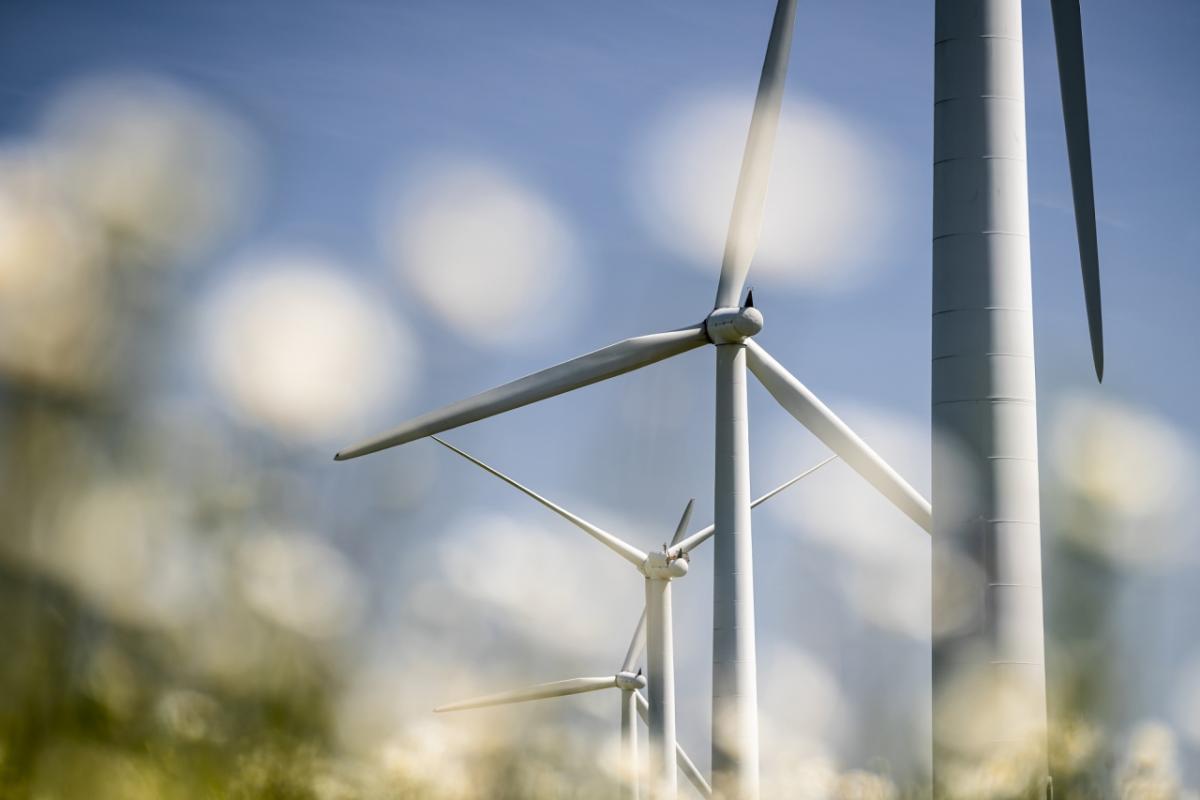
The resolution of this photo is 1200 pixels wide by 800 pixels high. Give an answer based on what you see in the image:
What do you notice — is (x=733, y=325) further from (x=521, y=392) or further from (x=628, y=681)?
(x=628, y=681)

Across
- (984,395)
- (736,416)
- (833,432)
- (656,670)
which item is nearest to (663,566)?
(656,670)

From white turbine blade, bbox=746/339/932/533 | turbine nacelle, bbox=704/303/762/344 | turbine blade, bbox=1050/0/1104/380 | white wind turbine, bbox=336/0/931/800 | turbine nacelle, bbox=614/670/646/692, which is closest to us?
turbine blade, bbox=1050/0/1104/380

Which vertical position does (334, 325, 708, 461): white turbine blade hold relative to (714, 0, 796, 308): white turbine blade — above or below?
below

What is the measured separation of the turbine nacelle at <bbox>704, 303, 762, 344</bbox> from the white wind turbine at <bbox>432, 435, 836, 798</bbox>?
25.8 feet

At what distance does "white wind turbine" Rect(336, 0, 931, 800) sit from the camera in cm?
4372

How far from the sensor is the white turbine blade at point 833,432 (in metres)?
41.8

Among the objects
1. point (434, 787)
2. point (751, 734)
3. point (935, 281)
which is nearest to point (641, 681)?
point (751, 734)

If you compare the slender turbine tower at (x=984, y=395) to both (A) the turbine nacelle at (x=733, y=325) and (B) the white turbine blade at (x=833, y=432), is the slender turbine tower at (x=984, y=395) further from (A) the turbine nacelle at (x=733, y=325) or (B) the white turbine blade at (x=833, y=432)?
(A) the turbine nacelle at (x=733, y=325)

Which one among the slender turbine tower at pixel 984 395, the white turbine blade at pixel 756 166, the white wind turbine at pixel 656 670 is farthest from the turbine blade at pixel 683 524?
the slender turbine tower at pixel 984 395

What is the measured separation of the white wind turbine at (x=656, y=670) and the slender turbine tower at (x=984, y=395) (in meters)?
31.4

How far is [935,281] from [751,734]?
27136 millimetres

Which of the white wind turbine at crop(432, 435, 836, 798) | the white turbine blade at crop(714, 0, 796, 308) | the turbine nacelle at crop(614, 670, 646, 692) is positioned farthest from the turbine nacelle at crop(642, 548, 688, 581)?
the white turbine blade at crop(714, 0, 796, 308)

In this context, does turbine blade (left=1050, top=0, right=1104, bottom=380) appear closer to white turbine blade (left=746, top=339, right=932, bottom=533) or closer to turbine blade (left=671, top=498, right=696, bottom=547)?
white turbine blade (left=746, top=339, right=932, bottom=533)

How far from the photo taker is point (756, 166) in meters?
48.5
